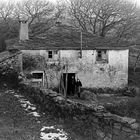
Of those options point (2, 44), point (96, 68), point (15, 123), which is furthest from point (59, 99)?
point (2, 44)

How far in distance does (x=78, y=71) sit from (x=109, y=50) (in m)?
3.15

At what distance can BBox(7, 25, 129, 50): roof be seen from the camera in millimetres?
20969

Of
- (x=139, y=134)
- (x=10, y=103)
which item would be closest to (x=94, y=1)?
(x=10, y=103)

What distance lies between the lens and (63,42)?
22172 mm

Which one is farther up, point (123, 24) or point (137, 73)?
point (123, 24)

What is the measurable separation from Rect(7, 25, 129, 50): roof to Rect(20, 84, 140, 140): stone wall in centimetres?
1201

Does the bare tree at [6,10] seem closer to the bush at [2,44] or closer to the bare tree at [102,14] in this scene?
the bush at [2,44]

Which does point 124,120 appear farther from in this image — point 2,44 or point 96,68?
point 2,44

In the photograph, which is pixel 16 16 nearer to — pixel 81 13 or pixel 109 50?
pixel 81 13

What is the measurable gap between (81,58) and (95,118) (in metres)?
15.0

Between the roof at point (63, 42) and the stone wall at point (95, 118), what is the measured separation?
12.0m

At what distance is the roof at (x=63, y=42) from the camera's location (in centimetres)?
2097

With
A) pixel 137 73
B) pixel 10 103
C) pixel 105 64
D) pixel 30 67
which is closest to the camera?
pixel 10 103

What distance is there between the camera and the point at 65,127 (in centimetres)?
767
